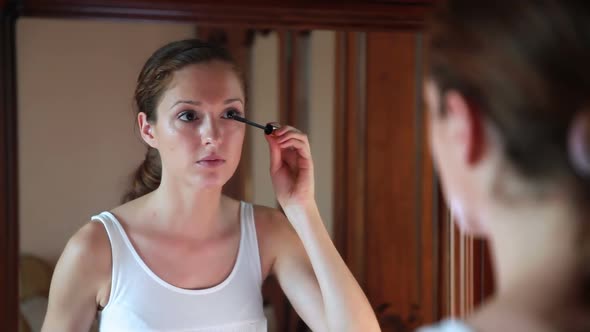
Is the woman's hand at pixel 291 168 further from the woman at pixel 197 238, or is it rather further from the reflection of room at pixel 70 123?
the reflection of room at pixel 70 123

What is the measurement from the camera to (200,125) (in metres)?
0.83

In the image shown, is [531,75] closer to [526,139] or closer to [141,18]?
[526,139]

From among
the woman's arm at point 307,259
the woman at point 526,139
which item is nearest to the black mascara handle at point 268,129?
the woman's arm at point 307,259

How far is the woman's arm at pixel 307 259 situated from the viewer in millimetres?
862

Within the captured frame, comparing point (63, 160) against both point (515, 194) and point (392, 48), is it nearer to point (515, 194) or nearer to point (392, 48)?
point (392, 48)

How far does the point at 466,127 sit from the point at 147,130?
0.56 metres

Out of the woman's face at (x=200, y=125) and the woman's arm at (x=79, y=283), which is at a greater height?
the woman's face at (x=200, y=125)

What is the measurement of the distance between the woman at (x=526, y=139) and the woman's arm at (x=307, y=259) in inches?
19.8

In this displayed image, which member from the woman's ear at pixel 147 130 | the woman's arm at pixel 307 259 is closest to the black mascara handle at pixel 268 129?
the woman's arm at pixel 307 259

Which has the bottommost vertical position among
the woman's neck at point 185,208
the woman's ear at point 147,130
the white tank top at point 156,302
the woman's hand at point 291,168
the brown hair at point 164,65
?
the white tank top at point 156,302

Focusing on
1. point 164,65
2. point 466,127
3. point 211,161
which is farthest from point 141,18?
point 466,127

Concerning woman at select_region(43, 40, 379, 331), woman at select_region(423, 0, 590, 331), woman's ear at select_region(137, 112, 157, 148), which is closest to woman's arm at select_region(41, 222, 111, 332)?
woman at select_region(43, 40, 379, 331)

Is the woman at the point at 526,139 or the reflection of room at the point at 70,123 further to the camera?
the reflection of room at the point at 70,123

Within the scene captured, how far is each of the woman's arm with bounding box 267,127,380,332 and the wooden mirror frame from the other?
0.51ft
